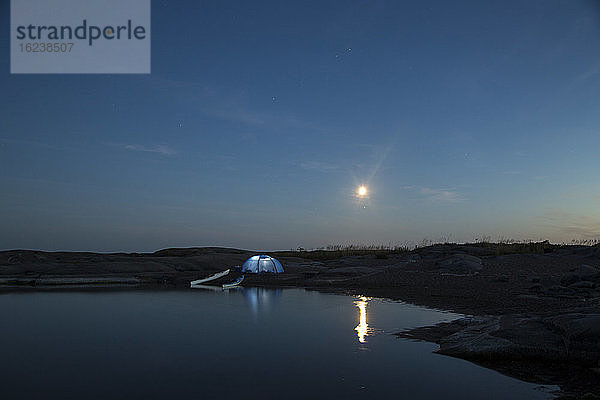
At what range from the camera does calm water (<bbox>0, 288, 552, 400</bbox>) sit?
540 cm

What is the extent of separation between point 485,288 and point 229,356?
12.5 meters

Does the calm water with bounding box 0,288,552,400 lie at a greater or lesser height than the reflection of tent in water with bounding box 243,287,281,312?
greater

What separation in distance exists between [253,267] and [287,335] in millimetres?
15923

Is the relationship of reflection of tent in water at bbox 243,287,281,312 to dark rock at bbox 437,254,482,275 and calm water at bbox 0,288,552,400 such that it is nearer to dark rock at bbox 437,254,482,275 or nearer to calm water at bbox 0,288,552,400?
calm water at bbox 0,288,552,400

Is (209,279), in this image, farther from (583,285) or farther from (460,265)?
(583,285)

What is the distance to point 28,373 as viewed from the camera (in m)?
6.06

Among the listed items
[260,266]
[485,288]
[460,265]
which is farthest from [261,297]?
[460,265]

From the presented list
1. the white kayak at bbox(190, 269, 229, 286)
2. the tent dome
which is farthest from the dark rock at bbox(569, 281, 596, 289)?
the white kayak at bbox(190, 269, 229, 286)

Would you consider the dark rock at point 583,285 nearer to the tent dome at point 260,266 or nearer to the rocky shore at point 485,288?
the rocky shore at point 485,288

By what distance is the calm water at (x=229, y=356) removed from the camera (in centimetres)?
540

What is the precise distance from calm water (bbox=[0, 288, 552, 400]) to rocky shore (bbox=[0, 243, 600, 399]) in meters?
0.75

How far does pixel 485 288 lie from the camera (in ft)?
54.3

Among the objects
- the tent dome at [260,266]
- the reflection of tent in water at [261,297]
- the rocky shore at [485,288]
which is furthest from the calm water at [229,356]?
the tent dome at [260,266]

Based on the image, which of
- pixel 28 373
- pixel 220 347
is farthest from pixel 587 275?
pixel 28 373
